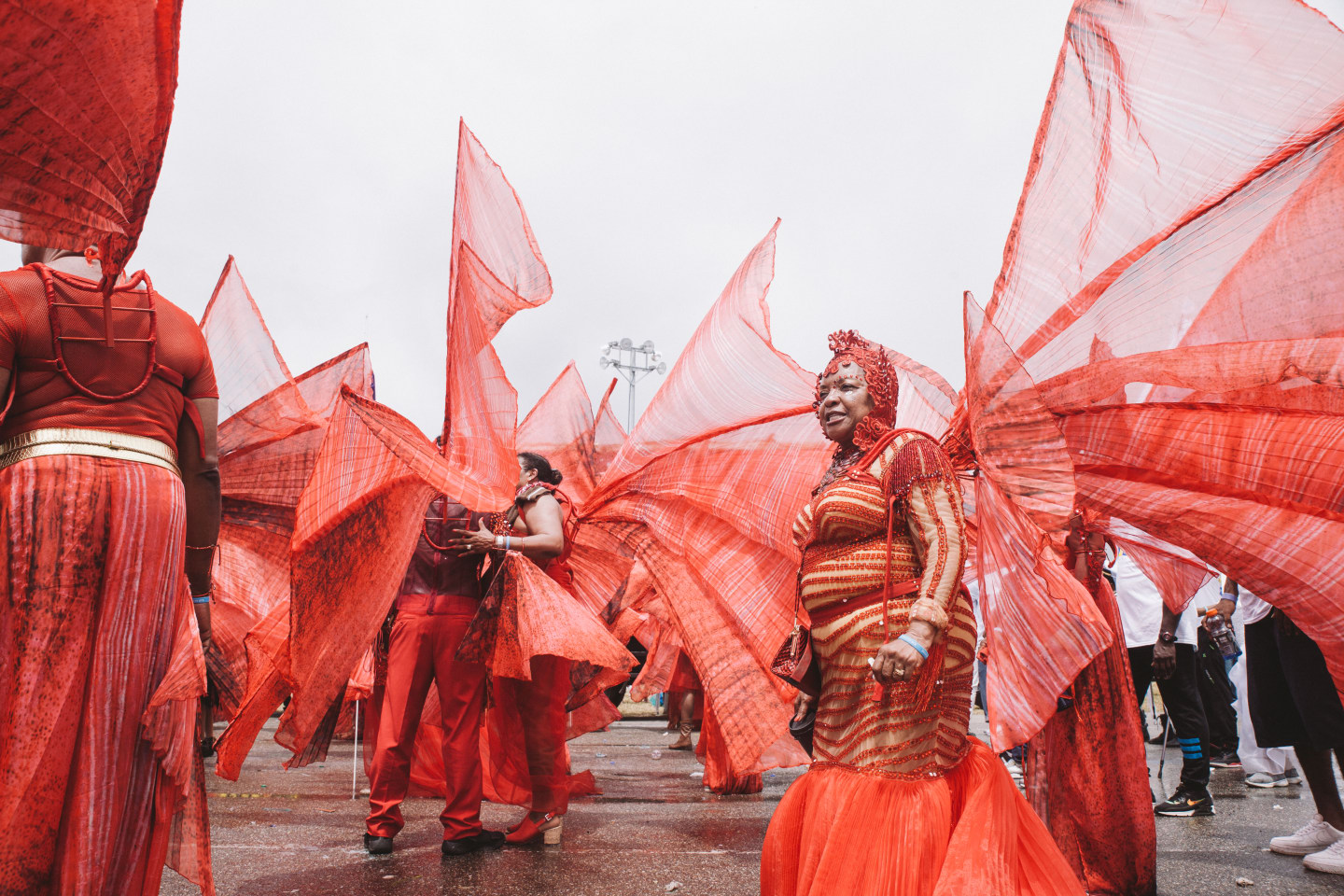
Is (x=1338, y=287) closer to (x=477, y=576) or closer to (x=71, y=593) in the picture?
(x=71, y=593)

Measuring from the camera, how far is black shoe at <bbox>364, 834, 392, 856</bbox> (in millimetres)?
4340

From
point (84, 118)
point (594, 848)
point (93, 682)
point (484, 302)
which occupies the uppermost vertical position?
point (484, 302)

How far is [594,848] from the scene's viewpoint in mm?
4637

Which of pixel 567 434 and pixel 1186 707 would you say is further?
pixel 567 434

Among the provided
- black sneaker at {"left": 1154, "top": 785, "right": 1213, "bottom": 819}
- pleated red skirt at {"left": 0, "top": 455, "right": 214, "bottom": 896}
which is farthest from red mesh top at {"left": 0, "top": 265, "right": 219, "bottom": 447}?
black sneaker at {"left": 1154, "top": 785, "right": 1213, "bottom": 819}

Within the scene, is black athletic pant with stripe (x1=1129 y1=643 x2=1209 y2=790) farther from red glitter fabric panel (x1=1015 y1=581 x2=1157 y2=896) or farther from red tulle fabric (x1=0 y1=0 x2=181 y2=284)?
red tulle fabric (x1=0 y1=0 x2=181 y2=284)

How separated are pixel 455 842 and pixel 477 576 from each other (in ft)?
4.25

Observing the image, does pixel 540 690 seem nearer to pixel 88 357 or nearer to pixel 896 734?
pixel 896 734

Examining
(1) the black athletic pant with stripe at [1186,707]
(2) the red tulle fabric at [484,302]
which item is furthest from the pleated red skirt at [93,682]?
(1) the black athletic pant with stripe at [1186,707]

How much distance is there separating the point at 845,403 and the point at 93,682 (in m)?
2.40

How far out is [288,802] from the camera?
587 cm

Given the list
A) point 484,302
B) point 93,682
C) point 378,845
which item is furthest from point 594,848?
point 93,682

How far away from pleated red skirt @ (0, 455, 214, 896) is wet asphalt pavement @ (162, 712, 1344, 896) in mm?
1370

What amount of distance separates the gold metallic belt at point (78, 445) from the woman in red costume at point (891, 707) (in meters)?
2.04
